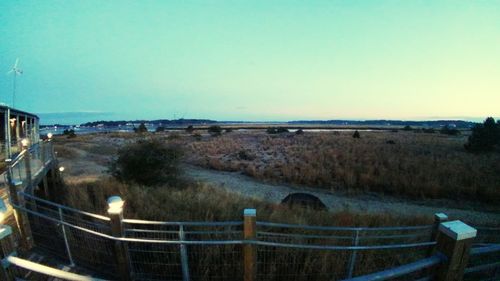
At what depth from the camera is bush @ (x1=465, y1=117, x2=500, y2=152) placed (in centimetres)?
2994

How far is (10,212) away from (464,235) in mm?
8454

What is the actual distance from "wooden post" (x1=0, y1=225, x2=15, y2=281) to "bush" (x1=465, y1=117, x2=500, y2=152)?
36545 millimetres

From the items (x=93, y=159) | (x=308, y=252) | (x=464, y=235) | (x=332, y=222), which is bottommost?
(x=93, y=159)

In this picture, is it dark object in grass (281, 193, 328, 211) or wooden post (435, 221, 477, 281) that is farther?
dark object in grass (281, 193, 328, 211)

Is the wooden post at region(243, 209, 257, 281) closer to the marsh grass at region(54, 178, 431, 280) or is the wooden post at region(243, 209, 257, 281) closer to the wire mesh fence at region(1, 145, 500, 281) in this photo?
the wire mesh fence at region(1, 145, 500, 281)

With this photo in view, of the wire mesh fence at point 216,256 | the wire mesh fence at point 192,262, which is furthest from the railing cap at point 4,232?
the wire mesh fence at point 192,262

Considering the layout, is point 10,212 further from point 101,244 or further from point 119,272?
point 119,272

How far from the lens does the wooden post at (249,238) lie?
→ 3982mm

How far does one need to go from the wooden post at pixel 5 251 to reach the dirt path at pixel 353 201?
10.3m

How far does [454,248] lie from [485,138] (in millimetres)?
35000

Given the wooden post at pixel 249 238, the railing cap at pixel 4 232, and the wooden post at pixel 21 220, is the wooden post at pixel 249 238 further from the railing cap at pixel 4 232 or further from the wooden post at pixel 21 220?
the wooden post at pixel 21 220

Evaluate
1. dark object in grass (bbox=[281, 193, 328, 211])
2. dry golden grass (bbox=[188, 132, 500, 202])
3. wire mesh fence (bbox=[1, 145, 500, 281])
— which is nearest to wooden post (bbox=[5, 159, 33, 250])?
wire mesh fence (bbox=[1, 145, 500, 281])

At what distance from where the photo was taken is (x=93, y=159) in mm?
29594

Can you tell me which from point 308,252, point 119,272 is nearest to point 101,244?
point 119,272
